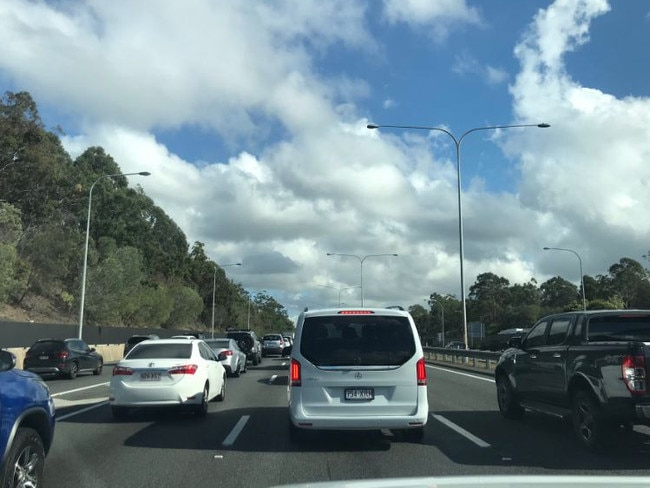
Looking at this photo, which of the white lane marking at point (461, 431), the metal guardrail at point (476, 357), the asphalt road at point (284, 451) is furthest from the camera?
the metal guardrail at point (476, 357)

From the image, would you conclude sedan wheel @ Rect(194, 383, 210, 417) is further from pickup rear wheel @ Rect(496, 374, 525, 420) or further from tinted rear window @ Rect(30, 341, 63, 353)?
tinted rear window @ Rect(30, 341, 63, 353)

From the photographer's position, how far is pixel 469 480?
427 centimetres

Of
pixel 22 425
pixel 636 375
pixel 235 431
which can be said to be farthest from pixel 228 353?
pixel 22 425

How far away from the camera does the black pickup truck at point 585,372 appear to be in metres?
8.18

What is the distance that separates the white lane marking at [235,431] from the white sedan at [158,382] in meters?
0.94

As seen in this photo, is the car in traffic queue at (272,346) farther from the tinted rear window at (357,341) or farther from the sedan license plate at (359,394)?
the sedan license plate at (359,394)

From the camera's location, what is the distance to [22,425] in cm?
599

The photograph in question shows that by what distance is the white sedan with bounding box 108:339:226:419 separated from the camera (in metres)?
11.6

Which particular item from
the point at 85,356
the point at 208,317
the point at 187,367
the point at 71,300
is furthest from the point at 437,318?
the point at 187,367

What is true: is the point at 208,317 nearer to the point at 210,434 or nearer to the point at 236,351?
the point at 236,351

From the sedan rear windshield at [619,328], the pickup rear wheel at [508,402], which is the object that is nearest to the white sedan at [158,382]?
the pickup rear wheel at [508,402]

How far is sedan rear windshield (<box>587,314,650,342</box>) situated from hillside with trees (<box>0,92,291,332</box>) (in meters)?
33.0

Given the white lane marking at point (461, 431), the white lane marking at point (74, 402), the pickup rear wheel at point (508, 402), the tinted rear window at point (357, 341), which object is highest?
the tinted rear window at point (357, 341)

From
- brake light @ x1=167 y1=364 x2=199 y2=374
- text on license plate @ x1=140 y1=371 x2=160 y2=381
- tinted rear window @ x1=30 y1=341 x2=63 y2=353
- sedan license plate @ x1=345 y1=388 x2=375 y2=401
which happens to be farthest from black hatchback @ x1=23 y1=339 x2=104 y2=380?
sedan license plate @ x1=345 y1=388 x2=375 y2=401
